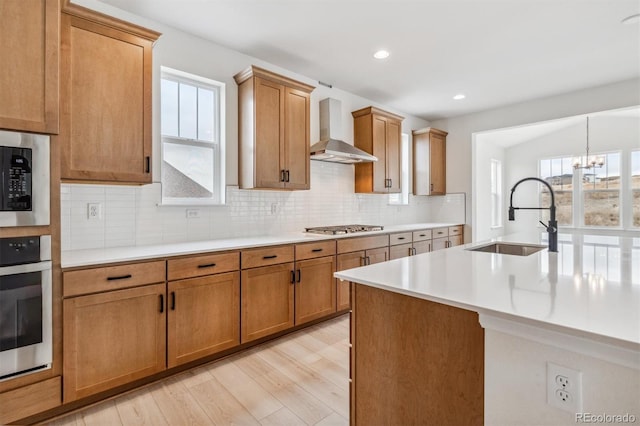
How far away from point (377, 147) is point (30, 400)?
13.1ft

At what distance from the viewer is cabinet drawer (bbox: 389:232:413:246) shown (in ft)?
13.0

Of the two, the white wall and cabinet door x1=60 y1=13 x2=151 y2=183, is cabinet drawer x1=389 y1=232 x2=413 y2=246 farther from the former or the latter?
cabinet door x1=60 y1=13 x2=151 y2=183

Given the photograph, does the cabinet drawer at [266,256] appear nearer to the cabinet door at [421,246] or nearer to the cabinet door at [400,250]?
the cabinet door at [400,250]

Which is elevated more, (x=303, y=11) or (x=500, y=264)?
(x=303, y=11)

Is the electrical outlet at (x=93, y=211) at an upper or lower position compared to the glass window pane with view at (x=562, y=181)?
lower

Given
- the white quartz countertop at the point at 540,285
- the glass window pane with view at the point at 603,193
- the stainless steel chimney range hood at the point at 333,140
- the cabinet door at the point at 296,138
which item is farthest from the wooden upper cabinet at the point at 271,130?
the glass window pane with view at the point at 603,193

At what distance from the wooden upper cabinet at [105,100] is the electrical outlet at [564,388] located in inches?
97.7

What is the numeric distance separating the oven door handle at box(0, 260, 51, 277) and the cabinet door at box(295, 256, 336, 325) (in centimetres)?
178

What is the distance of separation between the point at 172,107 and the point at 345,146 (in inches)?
72.0

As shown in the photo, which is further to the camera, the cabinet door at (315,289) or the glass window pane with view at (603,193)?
the glass window pane with view at (603,193)

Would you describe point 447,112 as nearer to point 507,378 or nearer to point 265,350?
point 265,350

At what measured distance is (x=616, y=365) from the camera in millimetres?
821

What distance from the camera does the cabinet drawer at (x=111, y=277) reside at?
6.00ft

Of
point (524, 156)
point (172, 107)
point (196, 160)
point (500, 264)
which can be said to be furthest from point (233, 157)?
point (524, 156)
